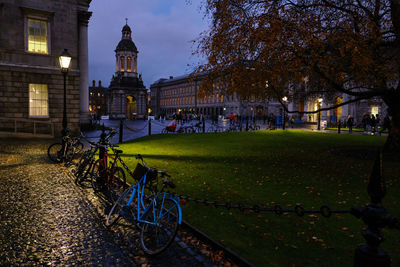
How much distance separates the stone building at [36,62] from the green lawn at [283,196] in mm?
12016

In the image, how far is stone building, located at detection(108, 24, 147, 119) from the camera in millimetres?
75750

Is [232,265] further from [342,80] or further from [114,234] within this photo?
[342,80]

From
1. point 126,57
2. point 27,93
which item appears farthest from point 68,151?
point 126,57

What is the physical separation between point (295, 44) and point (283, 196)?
4710mm

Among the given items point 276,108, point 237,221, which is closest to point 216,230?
point 237,221

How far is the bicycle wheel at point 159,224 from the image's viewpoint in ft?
13.0

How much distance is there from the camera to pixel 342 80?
1091 cm

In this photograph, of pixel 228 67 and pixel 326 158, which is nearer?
pixel 228 67

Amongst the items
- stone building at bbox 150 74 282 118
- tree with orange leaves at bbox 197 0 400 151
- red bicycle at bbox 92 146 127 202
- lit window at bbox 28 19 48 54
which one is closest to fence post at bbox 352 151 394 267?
red bicycle at bbox 92 146 127 202

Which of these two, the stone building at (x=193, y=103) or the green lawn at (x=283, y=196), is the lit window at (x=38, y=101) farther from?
the stone building at (x=193, y=103)

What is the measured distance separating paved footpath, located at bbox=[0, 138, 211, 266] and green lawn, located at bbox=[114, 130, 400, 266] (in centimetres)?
104

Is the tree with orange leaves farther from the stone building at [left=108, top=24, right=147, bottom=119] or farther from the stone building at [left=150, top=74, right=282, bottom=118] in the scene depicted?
the stone building at [left=150, top=74, right=282, bottom=118]

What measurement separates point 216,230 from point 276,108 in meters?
93.7

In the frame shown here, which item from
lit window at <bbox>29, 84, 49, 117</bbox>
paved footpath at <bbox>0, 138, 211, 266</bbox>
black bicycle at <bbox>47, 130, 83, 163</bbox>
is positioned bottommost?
paved footpath at <bbox>0, 138, 211, 266</bbox>
